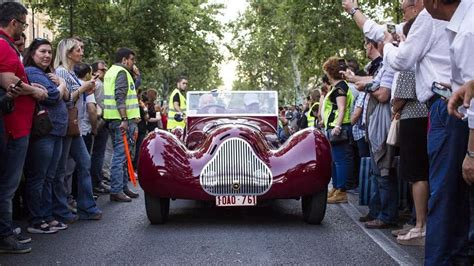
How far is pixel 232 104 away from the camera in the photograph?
1001 cm

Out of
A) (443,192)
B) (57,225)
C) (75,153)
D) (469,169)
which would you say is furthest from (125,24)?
(469,169)

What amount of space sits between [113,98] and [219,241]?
140 inches

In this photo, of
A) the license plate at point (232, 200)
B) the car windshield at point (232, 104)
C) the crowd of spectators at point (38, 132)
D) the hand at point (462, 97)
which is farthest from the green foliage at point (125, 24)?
the hand at point (462, 97)

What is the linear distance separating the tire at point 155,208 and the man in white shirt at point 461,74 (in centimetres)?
358

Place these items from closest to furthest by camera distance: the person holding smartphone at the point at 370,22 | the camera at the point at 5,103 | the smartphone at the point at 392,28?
1. the camera at the point at 5,103
2. the person holding smartphone at the point at 370,22
3. the smartphone at the point at 392,28

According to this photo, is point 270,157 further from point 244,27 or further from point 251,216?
point 244,27

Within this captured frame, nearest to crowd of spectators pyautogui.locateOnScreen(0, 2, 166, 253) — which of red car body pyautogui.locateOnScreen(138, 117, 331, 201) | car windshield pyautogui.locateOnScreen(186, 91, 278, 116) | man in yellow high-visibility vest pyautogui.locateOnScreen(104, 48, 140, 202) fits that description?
man in yellow high-visibility vest pyautogui.locateOnScreen(104, 48, 140, 202)

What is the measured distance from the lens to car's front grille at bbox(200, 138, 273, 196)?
268 inches

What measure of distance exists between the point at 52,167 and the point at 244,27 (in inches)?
1705

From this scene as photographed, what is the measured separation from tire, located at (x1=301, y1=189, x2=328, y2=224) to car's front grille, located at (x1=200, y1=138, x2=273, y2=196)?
1.67 feet

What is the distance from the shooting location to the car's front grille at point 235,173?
22.3ft

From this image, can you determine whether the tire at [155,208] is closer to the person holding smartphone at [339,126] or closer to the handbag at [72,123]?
the handbag at [72,123]

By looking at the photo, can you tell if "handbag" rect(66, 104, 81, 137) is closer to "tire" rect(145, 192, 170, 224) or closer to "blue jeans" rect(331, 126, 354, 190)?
"tire" rect(145, 192, 170, 224)

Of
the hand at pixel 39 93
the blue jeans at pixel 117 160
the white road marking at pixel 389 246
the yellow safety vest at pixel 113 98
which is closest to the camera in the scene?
the white road marking at pixel 389 246
